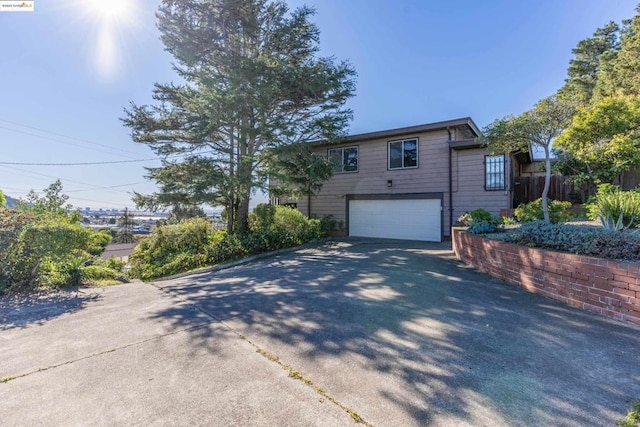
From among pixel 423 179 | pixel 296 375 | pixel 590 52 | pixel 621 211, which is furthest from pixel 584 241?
pixel 590 52

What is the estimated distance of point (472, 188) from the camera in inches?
435

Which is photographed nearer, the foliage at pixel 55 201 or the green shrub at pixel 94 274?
the green shrub at pixel 94 274

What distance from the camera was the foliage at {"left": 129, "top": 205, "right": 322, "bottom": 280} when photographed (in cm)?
854

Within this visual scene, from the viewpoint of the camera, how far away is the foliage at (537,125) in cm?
586

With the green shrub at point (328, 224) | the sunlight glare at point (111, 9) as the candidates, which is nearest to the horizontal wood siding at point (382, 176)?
the green shrub at point (328, 224)

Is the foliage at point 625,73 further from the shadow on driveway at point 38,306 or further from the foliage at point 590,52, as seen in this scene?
the shadow on driveway at point 38,306

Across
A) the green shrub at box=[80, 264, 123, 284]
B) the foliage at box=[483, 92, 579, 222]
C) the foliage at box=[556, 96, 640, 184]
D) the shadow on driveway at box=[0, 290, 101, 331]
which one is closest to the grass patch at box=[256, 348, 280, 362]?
the shadow on driveway at box=[0, 290, 101, 331]

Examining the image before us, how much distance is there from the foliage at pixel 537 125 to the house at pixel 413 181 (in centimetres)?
395

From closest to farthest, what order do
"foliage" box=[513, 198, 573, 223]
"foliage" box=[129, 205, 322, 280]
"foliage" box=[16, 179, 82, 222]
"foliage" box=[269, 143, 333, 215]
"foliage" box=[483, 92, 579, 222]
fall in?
1. "foliage" box=[483, 92, 579, 222]
2. "foliage" box=[16, 179, 82, 222]
3. "foliage" box=[513, 198, 573, 223]
4. "foliage" box=[129, 205, 322, 280]
5. "foliage" box=[269, 143, 333, 215]

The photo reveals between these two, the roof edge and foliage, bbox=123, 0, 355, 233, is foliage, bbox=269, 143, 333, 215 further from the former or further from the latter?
the roof edge

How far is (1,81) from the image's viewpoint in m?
10.7

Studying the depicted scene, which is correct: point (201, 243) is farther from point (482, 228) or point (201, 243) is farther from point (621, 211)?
point (621, 211)

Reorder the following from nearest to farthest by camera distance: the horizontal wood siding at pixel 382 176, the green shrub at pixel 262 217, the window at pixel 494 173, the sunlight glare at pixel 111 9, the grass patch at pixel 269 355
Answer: the grass patch at pixel 269 355 < the sunlight glare at pixel 111 9 < the window at pixel 494 173 < the green shrub at pixel 262 217 < the horizontal wood siding at pixel 382 176

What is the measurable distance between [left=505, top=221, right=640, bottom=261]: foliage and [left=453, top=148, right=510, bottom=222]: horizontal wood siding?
19.2ft
